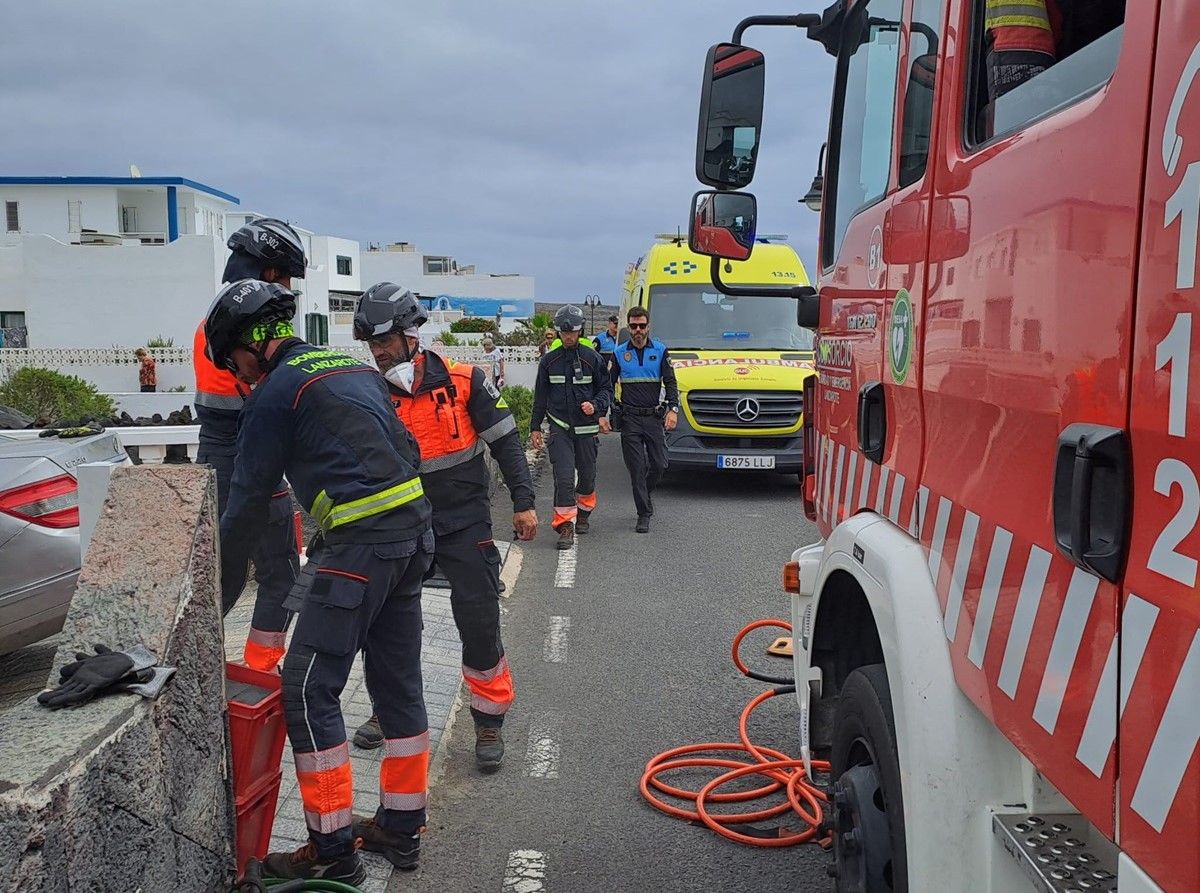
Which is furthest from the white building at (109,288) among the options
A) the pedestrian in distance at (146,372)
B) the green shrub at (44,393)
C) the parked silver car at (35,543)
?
the parked silver car at (35,543)

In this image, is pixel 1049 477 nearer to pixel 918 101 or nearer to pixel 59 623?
pixel 918 101

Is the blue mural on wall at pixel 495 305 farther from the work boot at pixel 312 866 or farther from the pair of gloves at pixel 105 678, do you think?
the pair of gloves at pixel 105 678

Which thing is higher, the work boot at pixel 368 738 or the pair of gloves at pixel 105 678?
the pair of gloves at pixel 105 678

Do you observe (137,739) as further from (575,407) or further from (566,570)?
(575,407)

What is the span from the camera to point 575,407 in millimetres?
9570

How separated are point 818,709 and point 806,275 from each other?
33.8ft

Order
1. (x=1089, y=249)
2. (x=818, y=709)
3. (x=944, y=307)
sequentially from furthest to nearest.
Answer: (x=818, y=709), (x=944, y=307), (x=1089, y=249)

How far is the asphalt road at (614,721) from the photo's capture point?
Result: 11.7 ft

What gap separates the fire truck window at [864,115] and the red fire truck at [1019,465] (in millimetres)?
25

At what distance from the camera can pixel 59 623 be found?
482 centimetres

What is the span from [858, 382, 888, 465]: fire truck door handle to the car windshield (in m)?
9.47

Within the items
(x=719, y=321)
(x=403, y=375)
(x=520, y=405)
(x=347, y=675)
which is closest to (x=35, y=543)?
(x=403, y=375)

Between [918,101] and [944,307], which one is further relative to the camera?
[918,101]

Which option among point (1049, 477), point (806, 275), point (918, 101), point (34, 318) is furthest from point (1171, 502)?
point (34, 318)
